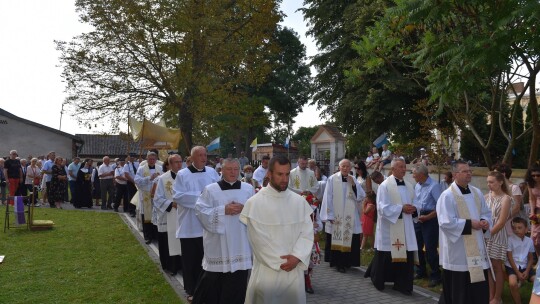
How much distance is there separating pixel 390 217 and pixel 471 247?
1991mm

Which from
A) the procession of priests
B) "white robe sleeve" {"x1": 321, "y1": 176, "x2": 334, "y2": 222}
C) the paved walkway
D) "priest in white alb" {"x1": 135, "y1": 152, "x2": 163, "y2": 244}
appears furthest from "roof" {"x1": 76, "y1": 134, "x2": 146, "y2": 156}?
the paved walkway

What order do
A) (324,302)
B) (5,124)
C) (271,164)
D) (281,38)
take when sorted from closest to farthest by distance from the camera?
(271,164)
(324,302)
(5,124)
(281,38)

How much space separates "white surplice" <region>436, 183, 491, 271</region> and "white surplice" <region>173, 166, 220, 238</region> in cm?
332

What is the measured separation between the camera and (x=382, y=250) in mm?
8336

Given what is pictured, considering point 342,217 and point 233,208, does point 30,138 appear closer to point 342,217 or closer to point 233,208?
point 342,217

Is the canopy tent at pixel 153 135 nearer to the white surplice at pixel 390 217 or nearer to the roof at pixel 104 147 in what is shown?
the white surplice at pixel 390 217

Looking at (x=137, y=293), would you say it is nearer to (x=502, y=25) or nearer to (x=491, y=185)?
(x=491, y=185)

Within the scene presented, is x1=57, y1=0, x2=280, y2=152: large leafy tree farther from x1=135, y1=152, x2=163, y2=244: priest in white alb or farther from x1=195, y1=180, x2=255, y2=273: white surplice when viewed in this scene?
x1=195, y1=180, x2=255, y2=273: white surplice

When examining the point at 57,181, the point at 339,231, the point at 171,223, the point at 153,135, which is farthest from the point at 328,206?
the point at 57,181

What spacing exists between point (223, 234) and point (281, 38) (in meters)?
39.1

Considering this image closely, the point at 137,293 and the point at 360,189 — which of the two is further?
the point at 360,189

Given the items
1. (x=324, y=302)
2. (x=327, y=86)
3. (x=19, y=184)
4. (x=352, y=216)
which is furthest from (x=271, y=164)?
(x=327, y=86)

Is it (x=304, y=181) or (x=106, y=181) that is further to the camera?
(x=106, y=181)

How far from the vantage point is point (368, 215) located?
11133 millimetres
